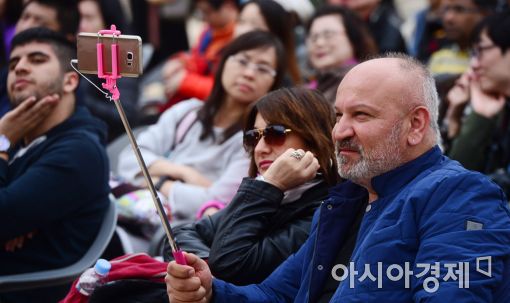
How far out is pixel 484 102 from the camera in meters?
6.21

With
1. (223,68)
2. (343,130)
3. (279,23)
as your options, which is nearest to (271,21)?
(279,23)

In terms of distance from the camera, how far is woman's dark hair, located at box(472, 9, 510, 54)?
6.30m

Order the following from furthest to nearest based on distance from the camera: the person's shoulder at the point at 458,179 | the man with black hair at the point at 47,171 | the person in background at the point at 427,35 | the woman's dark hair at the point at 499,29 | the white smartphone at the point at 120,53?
the person in background at the point at 427,35 < the woman's dark hair at the point at 499,29 < the man with black hair at the point at 47,171 < the white smartphone at the point at 120,53 < the person's shoulder at the point at 458,179

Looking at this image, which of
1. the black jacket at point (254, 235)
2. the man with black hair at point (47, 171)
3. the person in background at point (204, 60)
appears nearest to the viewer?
the black jacket at point (254, 235)

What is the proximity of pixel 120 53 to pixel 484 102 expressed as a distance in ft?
11.0

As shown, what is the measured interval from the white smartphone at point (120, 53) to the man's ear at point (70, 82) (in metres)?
2.05

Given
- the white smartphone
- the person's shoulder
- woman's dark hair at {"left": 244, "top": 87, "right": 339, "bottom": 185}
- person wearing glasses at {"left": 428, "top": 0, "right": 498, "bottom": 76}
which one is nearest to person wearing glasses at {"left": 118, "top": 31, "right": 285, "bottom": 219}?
woman's dark hair at {"left": 244, "top": 87, "right": 339, "bottom": 185}

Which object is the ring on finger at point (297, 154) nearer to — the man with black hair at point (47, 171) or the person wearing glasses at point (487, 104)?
the man with black hair at point (47, 171)

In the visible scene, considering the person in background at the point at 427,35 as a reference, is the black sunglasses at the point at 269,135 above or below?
above

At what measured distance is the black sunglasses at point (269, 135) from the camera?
4.40 metres

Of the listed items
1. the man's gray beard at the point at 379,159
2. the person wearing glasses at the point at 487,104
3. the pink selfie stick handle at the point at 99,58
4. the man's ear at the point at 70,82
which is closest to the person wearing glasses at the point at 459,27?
the person wearing glasses at the point at 487,104

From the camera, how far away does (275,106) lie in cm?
448

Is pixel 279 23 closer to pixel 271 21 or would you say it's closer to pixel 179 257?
pixel 271 21

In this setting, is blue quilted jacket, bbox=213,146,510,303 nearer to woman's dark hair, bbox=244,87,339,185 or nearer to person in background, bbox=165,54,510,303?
person in background, bbox=165,54,510,303
